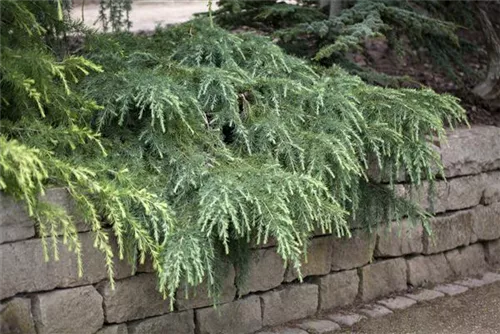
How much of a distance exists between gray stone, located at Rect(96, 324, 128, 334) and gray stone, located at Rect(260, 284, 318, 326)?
0.78 m

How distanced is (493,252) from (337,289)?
144cm

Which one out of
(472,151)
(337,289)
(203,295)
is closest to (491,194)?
(472,151)

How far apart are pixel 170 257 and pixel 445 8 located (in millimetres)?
3308

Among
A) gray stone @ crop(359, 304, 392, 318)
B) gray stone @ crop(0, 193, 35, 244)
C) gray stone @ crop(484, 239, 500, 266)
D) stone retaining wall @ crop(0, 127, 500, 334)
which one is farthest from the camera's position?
gray stone @ crop(484, 239, 500, 266)

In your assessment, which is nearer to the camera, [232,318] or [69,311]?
[69,311]

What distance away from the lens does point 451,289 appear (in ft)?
14.0

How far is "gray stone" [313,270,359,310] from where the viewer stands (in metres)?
3.81

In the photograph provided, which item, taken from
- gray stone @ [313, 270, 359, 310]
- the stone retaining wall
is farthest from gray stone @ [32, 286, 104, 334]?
gray stone @ [313, 270, 359, 310]

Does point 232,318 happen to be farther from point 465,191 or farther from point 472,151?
point 472,151

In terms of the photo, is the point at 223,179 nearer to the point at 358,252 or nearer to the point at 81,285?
the point at 81,285

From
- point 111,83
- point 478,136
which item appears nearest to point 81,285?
point 111,83

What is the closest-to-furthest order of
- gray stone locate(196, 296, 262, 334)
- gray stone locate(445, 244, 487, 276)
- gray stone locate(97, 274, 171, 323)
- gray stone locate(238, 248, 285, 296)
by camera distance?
gray stone locate(97, 274, 171, 323), gray stone locate(196, 296, 262, 334), gray stone locate(238, 248, 285, 296), gray stone locate(445, 244, 487, 276)

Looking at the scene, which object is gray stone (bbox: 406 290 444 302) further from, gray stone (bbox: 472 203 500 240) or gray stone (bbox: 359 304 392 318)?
gray stone (bbox: 472 203 500 240)

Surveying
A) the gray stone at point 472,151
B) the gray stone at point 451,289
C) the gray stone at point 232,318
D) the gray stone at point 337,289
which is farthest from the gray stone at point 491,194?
the gray stone at point 232,318
